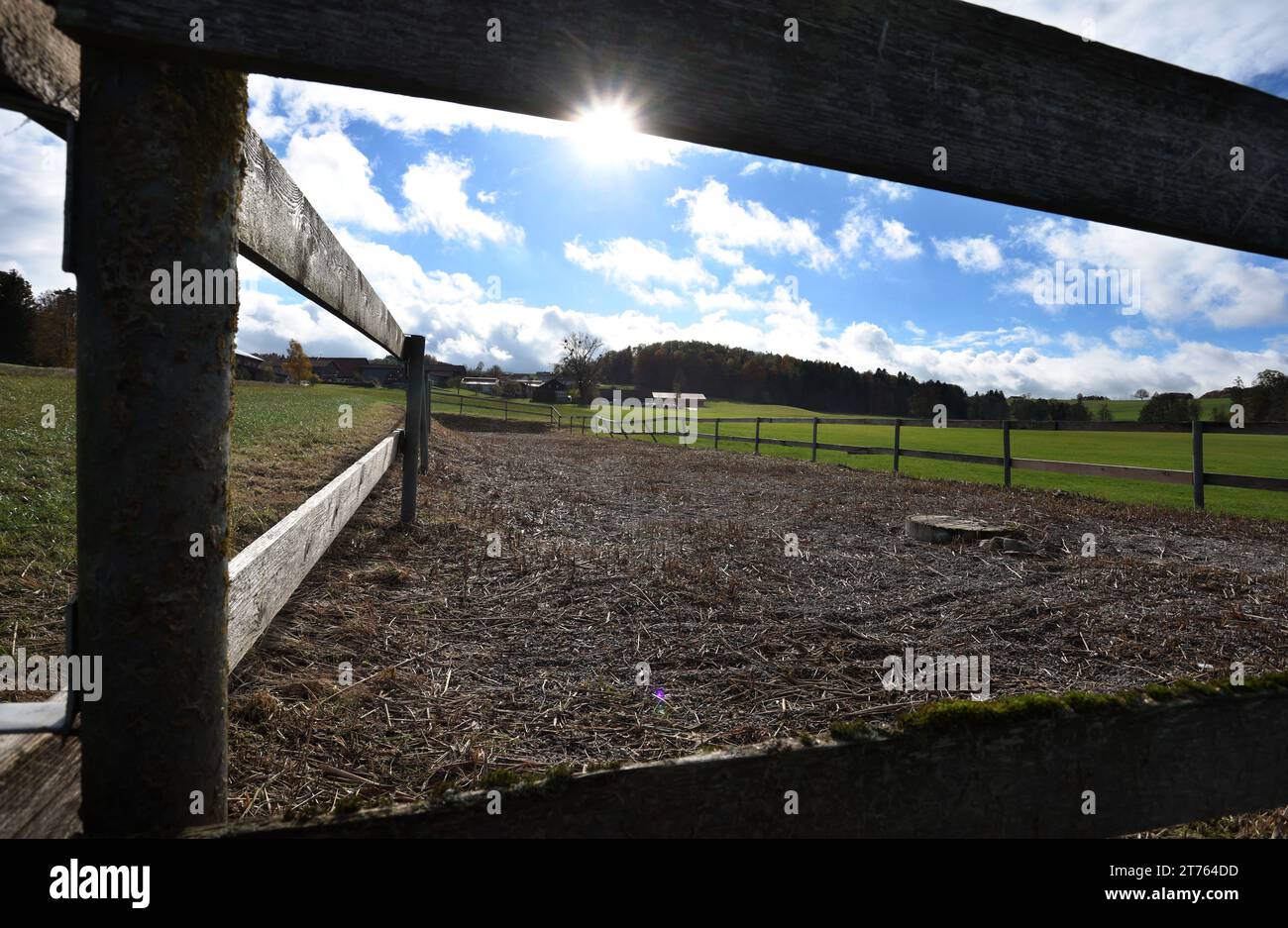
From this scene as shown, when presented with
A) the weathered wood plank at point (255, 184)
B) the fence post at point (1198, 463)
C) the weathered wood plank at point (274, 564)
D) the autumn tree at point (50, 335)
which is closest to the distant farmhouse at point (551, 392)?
the autumn tree at point (50, 335)

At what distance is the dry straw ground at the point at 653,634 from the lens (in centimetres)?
205

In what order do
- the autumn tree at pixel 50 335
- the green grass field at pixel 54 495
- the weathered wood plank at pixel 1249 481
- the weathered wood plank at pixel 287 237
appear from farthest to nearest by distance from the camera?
the autumn tree at pixel 50 335
the weathered wood plank at pixel 1249 481
the green grass field at pixel 54 495
the weathered wood plank at pixel 287 237

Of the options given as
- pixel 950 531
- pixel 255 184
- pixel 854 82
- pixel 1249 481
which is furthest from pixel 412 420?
pixel 1249 481

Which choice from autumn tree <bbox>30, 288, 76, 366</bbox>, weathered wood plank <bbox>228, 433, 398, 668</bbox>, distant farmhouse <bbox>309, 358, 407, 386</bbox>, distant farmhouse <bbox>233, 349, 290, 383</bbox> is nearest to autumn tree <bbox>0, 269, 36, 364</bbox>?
autumn tree <bbox>30, 288, 76, 366</bbox>

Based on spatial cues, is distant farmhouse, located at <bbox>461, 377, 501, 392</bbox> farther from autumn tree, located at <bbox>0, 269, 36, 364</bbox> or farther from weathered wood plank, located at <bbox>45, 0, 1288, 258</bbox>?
weathered wood plank, located at <bbox>45, 0, 1288, 258</bbox>

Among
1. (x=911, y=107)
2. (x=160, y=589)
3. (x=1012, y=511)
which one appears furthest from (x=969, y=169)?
(x=1012, y=511)

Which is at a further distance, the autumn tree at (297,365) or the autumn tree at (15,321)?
the autumn tree at (297,365)

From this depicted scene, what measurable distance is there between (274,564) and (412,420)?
3.70m

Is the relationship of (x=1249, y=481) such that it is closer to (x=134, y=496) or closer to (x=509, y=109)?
(x=509, y=109)

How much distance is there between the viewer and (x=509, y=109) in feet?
3.80

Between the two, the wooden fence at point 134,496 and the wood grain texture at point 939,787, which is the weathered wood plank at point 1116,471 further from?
the wooden fence at point 134,496

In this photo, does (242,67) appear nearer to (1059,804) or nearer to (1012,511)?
(1059,804)

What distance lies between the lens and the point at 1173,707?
1.24 m

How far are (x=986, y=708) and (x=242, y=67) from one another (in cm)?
169
